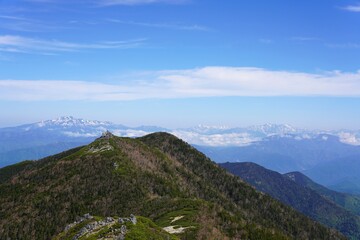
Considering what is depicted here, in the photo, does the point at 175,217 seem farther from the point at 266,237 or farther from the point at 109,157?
the point at 109,157

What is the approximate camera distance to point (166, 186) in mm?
174125

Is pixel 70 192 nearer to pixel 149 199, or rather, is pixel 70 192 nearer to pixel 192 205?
pixel 149 199

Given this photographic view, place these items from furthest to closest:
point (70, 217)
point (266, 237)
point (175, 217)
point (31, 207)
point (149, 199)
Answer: point (31, 207), point (70, 217), point (149, 199), point (175, 217), point (266, 237)

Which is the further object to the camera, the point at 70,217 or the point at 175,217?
the point at 70,217

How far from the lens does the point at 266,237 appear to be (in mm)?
78188

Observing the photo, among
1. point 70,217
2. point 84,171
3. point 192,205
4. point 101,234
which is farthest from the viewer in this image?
point 84,171

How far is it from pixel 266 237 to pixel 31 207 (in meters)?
122

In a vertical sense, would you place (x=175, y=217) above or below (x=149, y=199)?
above

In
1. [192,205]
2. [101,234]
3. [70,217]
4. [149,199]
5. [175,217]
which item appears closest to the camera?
[101,234]

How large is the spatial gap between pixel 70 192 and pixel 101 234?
423 feet

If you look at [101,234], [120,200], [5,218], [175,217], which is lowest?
[5,218]

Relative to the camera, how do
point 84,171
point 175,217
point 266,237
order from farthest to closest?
point 84,171 < point 175,217 < point 266,237

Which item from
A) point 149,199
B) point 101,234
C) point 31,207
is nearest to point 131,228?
point 101,234

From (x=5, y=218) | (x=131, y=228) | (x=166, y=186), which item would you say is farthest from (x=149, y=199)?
(x=131, y=228)
